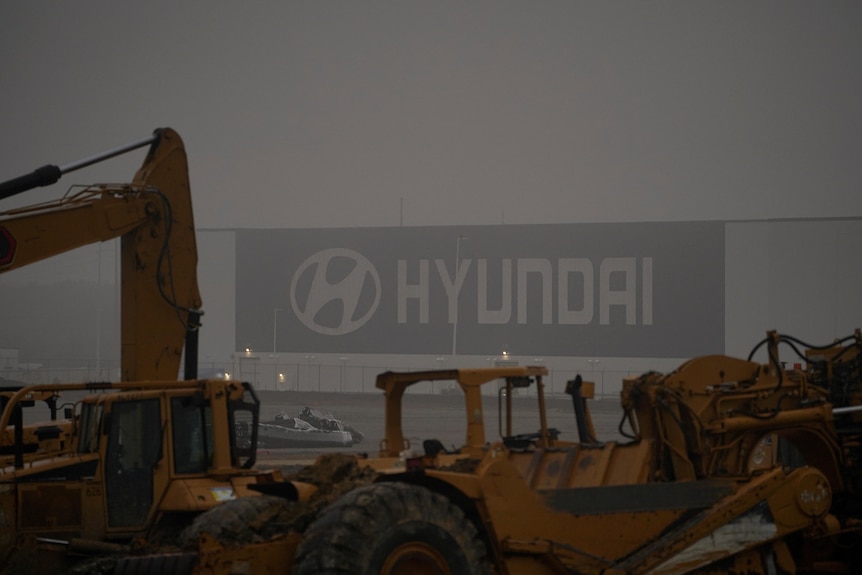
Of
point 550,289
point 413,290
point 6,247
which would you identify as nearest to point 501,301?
point 550,289

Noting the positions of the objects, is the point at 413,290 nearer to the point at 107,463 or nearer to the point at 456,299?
the point at 456,299

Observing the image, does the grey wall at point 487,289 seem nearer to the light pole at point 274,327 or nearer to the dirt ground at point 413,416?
the light pole at point 274,327

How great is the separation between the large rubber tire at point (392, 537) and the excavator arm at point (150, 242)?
7700 mm

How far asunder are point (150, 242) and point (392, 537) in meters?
8.55

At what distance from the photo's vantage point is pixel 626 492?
422 inches

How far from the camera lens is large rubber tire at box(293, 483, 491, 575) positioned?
28.3ft

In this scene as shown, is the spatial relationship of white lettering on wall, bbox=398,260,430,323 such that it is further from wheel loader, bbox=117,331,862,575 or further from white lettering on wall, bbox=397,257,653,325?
wheel loader, bbox=117,331,862,575

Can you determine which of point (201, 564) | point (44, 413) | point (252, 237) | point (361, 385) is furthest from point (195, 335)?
point (252, 237)

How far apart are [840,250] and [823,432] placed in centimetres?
7367

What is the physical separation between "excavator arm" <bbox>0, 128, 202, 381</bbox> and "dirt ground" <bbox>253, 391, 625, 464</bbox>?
400 inches

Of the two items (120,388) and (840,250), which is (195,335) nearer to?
(120,388)

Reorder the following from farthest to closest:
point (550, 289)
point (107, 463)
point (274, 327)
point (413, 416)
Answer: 1. point (274, 327)
2. point (550, 289)
3. point (413, 416)
4. point (107, 463)

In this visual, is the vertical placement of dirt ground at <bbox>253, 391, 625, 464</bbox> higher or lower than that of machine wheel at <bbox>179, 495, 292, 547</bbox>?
lower

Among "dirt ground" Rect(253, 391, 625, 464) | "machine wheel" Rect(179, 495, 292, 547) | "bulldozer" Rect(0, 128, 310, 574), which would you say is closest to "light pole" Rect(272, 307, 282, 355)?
"dirt ground" Rect(253, 391, 625, 464)
